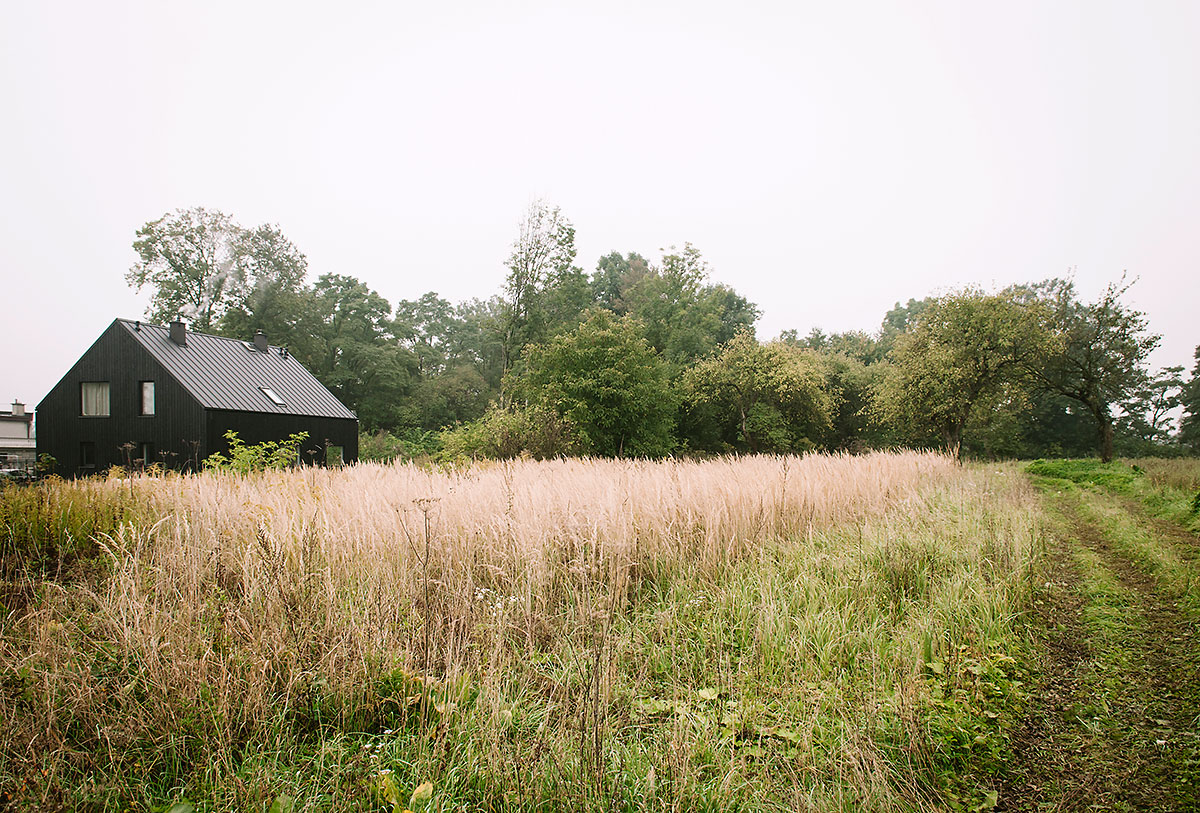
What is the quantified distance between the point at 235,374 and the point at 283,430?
11.4 feet

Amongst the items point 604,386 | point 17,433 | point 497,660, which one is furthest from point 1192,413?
point 17,433

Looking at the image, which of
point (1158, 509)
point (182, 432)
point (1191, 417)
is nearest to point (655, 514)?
point (1158, 509)

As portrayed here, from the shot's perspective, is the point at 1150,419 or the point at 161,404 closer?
the point at 161,404

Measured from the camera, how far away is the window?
72.1 ft

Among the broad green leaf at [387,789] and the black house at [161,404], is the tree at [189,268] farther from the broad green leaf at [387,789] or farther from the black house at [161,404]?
the broad green leaf at [387,789]

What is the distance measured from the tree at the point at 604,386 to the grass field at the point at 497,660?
17.3 metres

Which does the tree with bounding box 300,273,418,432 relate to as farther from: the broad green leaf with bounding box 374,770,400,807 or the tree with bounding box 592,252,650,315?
the broad green leaf with bounding box 374,770,400,807

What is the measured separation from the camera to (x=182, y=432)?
66.2ft

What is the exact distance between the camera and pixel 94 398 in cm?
2220

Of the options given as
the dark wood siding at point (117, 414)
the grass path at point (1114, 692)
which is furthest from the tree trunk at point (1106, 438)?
the dark wood siding at point (117, 414)

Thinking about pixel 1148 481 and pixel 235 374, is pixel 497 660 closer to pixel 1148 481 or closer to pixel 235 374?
pixel 1148 481

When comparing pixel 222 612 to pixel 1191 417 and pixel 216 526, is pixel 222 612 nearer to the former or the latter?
pixel 216 526

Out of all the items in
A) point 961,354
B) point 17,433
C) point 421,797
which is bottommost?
point 421,797

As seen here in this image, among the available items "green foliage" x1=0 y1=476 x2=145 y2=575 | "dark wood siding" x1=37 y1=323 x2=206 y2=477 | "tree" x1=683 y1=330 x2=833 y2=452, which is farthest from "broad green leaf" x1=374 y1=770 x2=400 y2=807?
"tree" x1=683 y1=330 x2=833 y2=452
